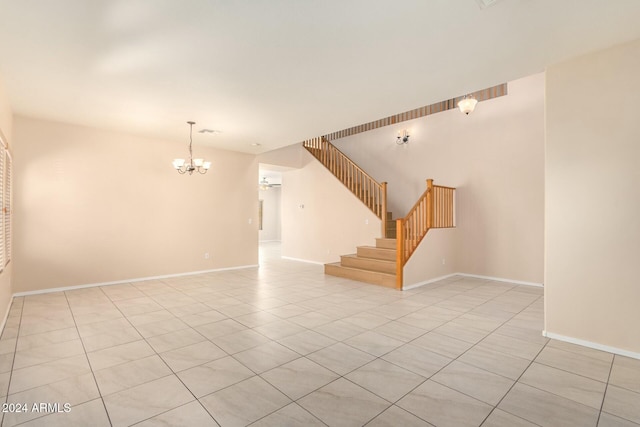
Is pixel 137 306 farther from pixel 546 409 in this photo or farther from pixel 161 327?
pixel 546 409

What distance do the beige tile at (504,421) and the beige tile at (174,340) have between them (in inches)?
104

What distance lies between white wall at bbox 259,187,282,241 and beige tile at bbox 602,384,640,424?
13.6 m

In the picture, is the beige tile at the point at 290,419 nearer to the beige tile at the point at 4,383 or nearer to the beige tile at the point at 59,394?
the beige tile at the point at 59,394

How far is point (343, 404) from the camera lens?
208 cm

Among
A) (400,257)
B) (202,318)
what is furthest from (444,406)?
(400,257)

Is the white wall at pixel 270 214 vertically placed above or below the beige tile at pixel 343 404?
above

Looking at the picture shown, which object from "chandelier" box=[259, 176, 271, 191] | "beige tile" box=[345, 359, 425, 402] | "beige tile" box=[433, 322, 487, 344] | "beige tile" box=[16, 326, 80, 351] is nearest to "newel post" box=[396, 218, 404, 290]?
"beige tile" box=[433, 322, 487, 344]

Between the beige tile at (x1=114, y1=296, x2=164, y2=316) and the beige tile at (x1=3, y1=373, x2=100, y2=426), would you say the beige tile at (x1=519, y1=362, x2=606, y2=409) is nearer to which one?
the beige tile at (x1=3, y1=373, x2=100, y2=426)

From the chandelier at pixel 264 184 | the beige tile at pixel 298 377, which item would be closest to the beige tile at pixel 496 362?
the beige tile at pixel 298 377

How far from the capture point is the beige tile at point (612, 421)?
1.87m

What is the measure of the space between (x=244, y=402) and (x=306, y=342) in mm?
1086

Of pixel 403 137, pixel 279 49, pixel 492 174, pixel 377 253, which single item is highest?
pixel 403 137

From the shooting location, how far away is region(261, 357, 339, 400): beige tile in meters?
2.25

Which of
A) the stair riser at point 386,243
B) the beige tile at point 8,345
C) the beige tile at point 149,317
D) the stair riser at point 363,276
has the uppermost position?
the stair riser at point 386,243
